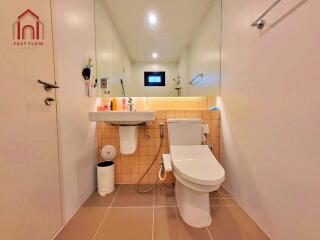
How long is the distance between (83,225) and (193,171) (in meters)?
0.94

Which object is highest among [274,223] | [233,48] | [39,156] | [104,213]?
[233,48]

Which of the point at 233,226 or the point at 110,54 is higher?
the point at 110,54

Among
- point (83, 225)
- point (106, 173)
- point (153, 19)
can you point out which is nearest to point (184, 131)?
point (106, 173)

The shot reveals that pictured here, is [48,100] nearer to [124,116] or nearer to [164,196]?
[124,116]

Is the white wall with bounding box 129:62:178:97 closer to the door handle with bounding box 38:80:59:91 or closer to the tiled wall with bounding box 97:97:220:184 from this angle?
the tiled wall with bounding box 97:97:220:184

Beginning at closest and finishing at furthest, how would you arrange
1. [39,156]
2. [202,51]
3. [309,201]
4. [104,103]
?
[309,201] < [39,156] < [104,103] < [202,51]

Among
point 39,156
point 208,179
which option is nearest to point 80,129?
point 39,156

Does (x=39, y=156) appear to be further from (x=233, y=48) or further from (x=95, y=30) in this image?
(x=233, y=48)

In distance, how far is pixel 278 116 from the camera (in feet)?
3.13

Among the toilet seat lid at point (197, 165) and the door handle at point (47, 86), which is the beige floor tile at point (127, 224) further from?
the door handle at point (47, 86)

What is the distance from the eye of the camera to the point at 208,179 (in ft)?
3.40

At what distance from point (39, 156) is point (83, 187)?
673 mm

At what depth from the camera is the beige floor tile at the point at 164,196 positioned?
4.83 feet

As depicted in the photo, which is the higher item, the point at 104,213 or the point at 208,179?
the point at 208,179
